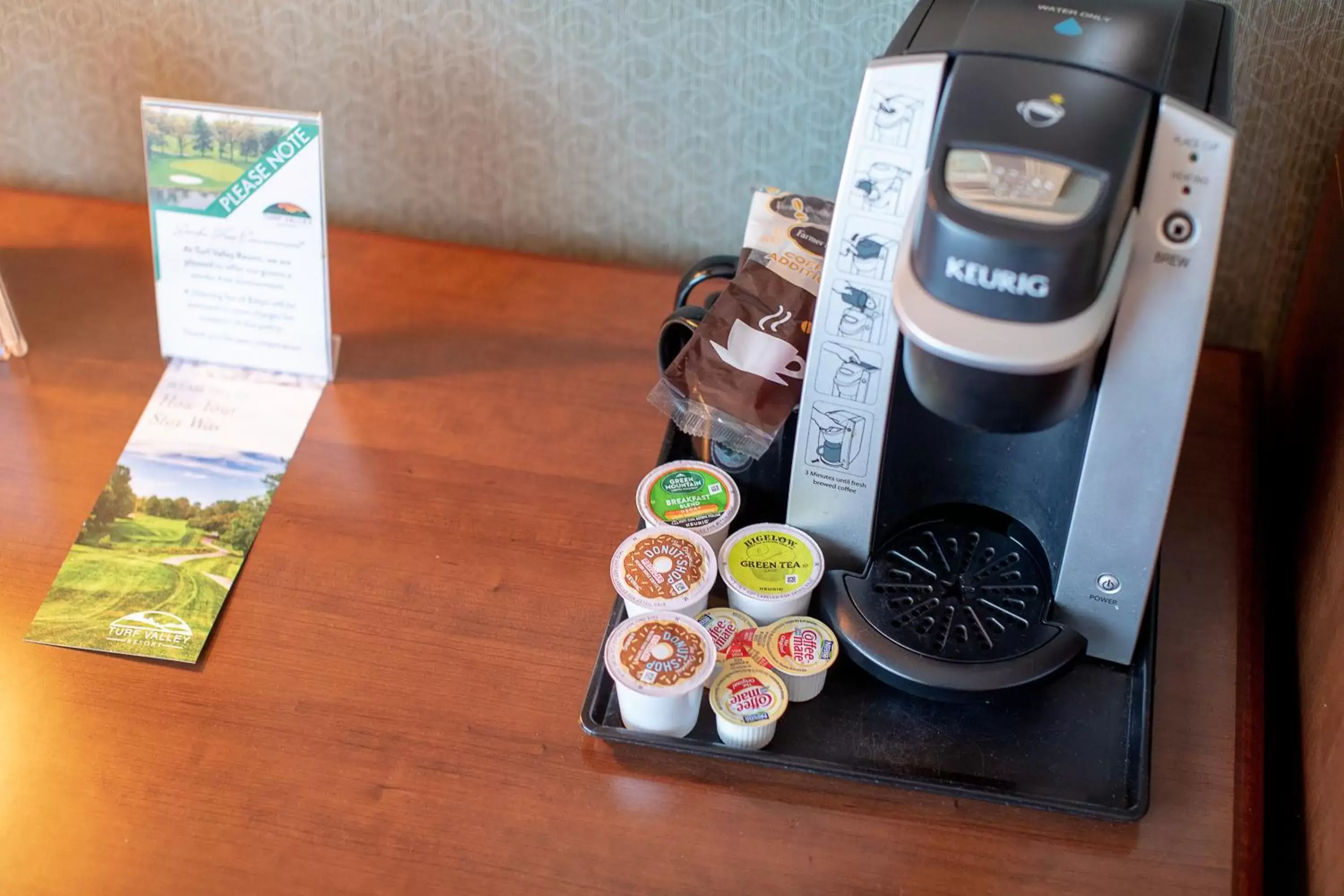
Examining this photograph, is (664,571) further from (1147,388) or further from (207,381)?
(207,381)

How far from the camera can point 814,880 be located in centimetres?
66

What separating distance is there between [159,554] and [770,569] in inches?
16.7

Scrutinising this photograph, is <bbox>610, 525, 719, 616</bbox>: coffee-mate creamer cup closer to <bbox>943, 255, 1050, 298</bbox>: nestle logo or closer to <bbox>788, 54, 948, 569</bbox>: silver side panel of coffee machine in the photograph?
<bbox>788, 54, 948, 569</bbox>: silver side panel of coffee machine

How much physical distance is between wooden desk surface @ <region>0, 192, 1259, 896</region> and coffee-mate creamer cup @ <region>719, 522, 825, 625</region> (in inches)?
3.8

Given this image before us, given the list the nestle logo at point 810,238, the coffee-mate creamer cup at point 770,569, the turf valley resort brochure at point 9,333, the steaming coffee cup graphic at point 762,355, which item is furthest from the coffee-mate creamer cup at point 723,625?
the turf valley resort brochure at point 9,333

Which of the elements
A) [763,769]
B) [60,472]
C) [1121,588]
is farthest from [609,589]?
[60,472]

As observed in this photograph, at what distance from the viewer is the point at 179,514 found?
0.87 meters

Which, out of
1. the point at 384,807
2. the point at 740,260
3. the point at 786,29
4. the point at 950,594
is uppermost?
the point at 786,29

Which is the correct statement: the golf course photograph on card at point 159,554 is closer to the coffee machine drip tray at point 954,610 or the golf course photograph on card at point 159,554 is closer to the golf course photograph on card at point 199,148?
the golf course photograph on card at point 199,148

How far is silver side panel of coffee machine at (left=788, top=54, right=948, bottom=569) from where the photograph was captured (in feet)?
1.99

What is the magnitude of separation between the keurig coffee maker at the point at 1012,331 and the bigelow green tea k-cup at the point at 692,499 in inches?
1.9

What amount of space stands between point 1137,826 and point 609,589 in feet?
1.16

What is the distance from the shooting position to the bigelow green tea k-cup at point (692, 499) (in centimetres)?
79

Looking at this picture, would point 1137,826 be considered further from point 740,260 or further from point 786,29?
point 786,29
